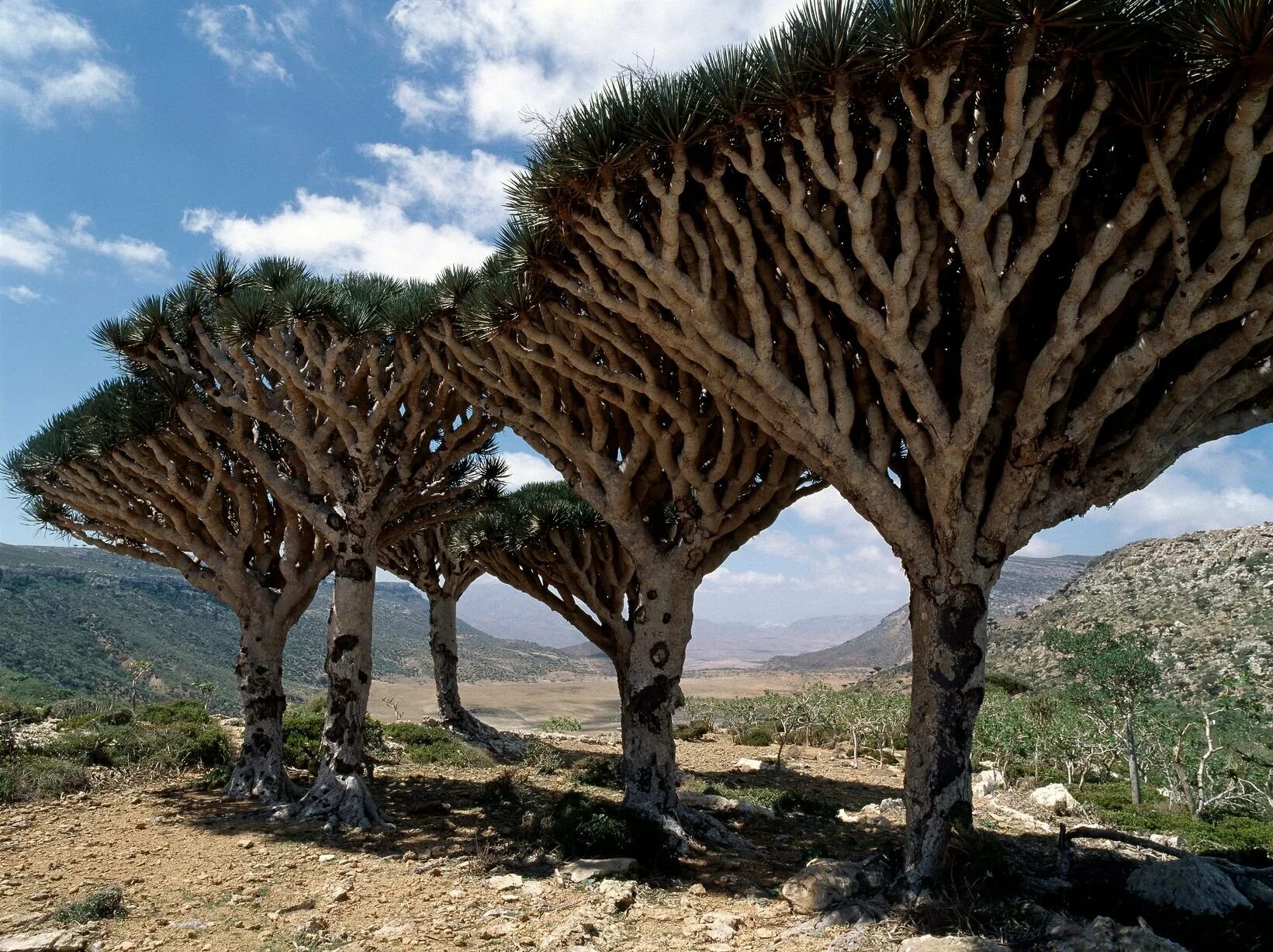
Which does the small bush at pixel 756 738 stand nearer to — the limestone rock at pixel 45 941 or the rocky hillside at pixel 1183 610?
the rocky hillside at pixel 1183 610

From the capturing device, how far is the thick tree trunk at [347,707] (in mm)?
9023

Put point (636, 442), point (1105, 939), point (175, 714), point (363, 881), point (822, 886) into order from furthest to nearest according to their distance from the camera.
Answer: point (175, 714) < point (636, 442) < point (363, 881) < point (822, 886) < point (1105, 939)

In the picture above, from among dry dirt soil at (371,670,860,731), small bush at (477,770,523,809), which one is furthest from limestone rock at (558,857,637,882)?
dry dirt soil at (371,670,860,731)

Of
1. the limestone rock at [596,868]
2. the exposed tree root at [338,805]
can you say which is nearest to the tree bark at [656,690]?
the limestone rock at [596,868]

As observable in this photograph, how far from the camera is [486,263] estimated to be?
343 inches

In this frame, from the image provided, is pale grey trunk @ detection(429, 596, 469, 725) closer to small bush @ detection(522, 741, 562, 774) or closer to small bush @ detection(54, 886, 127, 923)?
small bush @ detection(522, 741, 562, 774)

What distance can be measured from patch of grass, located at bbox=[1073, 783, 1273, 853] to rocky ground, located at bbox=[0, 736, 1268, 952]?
1.69 metres

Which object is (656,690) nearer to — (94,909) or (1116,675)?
(94,909)

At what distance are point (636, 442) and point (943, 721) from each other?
4.12 meters

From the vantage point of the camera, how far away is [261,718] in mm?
10602

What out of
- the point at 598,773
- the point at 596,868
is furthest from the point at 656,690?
the point at 598,773

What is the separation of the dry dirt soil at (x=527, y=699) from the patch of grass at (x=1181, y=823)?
19.9 m

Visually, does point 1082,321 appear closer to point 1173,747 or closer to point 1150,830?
point 1150,830

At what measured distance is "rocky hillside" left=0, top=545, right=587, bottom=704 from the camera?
111 feet
